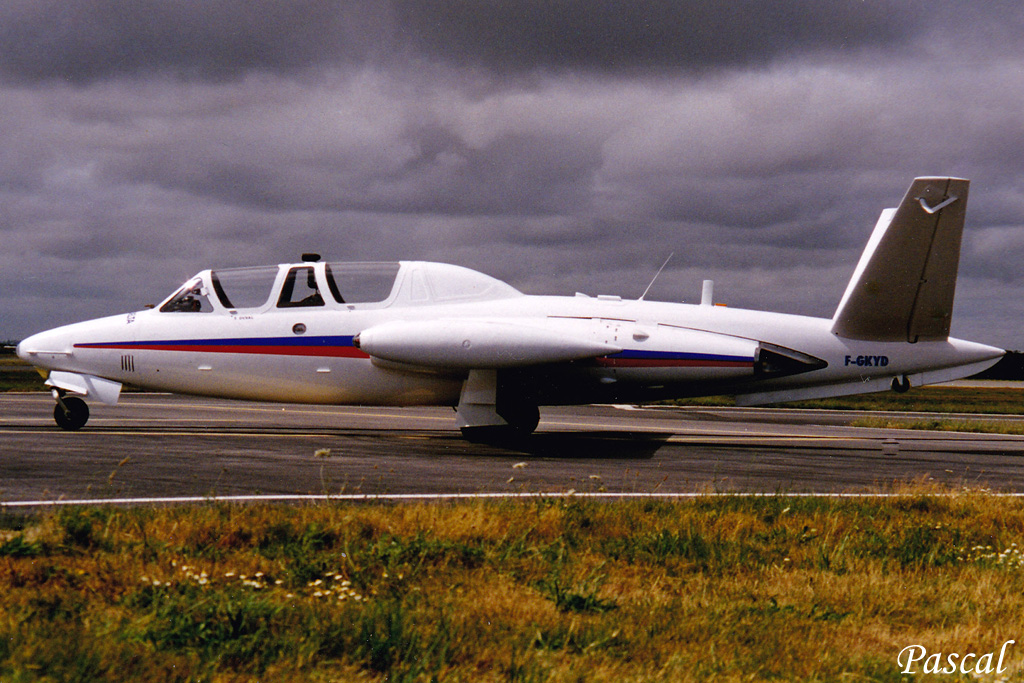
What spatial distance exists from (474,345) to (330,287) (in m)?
3.33

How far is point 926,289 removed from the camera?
53.1 ft

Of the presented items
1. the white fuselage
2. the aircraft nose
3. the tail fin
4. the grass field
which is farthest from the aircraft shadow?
the aircraft nose

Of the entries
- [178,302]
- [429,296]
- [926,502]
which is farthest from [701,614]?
[178,302]

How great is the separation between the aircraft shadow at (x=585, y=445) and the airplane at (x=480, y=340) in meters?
0.45

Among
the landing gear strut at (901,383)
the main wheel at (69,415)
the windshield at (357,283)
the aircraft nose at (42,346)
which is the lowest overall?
the main wheel at (69,415)

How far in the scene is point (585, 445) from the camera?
1758 centimetres

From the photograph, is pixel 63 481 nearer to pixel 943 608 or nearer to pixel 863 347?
pixel 943 608

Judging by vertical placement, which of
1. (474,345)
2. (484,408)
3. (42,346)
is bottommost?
(484,408)

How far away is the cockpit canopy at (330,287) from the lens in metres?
17.1

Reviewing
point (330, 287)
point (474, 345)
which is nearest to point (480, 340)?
point (474, 345)

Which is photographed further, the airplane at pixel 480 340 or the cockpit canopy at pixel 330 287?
the cockpit canopy at pixel 330 287

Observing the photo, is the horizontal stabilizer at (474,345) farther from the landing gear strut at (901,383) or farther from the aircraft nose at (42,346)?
the aircraft nose at (42,346)

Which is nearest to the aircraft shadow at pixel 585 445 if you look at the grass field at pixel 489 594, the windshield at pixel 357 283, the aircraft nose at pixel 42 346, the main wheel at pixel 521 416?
the main wheel at pixel 521 416

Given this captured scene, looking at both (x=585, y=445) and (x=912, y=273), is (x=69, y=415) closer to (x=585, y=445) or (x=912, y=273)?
(x=585, y=445)
